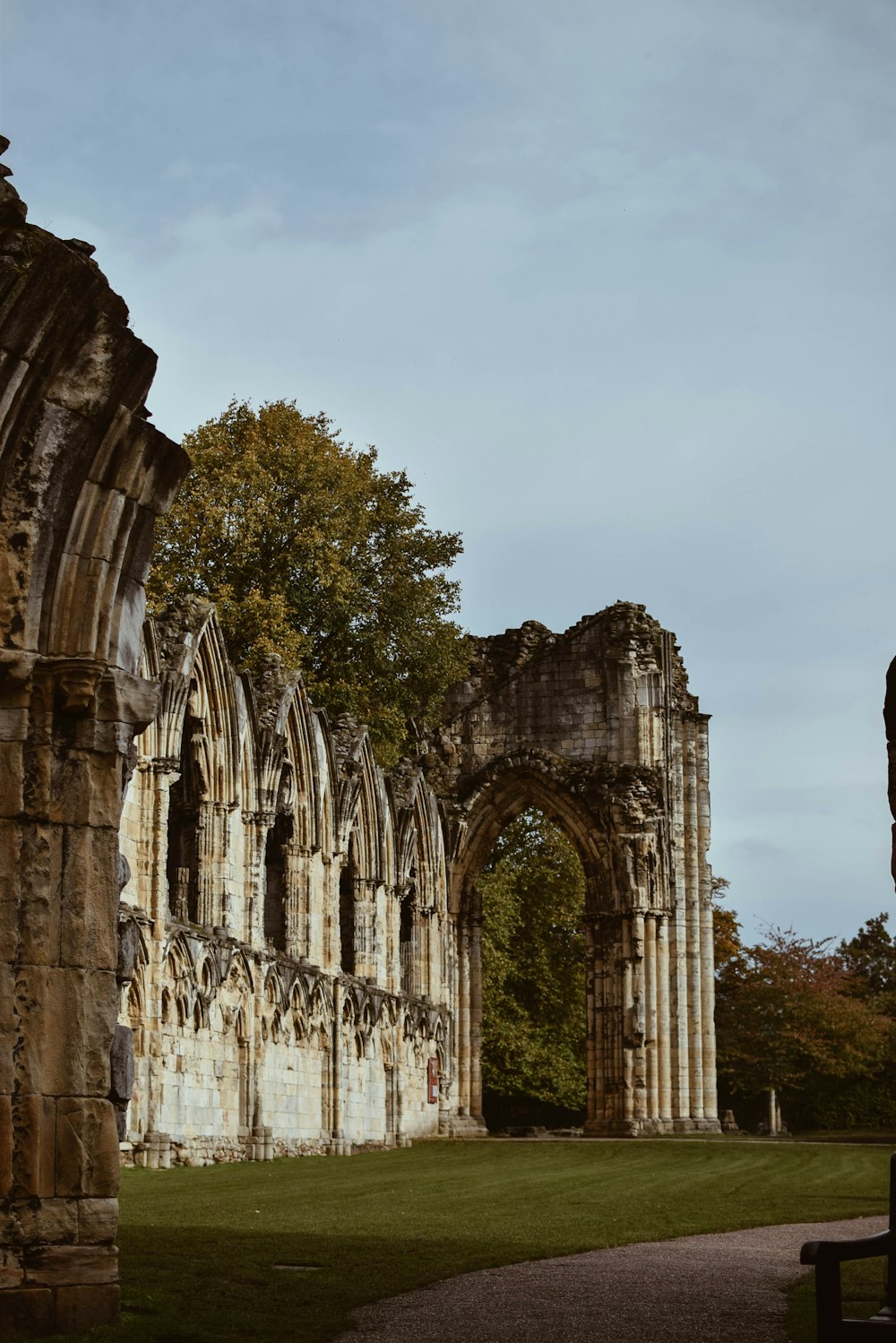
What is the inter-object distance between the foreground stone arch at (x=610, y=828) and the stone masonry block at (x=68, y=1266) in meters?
24.2

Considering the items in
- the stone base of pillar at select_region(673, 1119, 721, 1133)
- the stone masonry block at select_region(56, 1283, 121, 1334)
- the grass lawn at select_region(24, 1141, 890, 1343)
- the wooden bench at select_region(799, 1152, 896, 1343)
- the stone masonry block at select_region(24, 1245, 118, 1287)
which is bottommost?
the stone base of pillar at select_region(673, 1119, 721, 1133)

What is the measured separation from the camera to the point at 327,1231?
11.1m

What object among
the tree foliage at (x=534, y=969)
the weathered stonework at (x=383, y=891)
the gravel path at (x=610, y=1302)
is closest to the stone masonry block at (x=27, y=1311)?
the gravel path at (x=610, y=1302)

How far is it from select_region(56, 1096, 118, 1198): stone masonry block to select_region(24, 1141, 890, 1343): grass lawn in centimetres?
53

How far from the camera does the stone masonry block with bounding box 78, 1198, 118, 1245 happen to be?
7172mm

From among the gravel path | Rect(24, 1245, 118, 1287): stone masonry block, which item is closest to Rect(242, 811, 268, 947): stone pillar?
the gravel path

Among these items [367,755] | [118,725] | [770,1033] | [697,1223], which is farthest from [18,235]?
Answer: [770,1033]

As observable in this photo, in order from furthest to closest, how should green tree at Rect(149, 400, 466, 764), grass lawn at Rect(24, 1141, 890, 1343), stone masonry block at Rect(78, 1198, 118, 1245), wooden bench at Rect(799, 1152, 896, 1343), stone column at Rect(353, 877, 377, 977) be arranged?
green tree at Rect(149, 400, 466, 764), stone column at Rect(353, 877, 377, 977), grass lawn at Rect(24, 1141, 890, 1343), stone masonry block at Rect(78, 1198, 118, 1245), wooden bench at Rect(799, 1152, 896, 1343)

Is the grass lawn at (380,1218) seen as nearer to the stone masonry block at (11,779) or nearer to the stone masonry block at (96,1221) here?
the stone masonry block at (96,1221)

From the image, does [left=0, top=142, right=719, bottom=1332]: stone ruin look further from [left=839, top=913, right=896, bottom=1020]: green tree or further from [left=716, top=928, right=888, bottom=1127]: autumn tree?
[left=839, top=913, right=896, bottom=1020]: green tree

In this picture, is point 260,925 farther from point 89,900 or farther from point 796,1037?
point 796,1037

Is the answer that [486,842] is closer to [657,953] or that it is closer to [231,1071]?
[657,953]

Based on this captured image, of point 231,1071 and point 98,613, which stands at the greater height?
point 98,613

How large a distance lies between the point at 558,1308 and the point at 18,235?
485 cm
